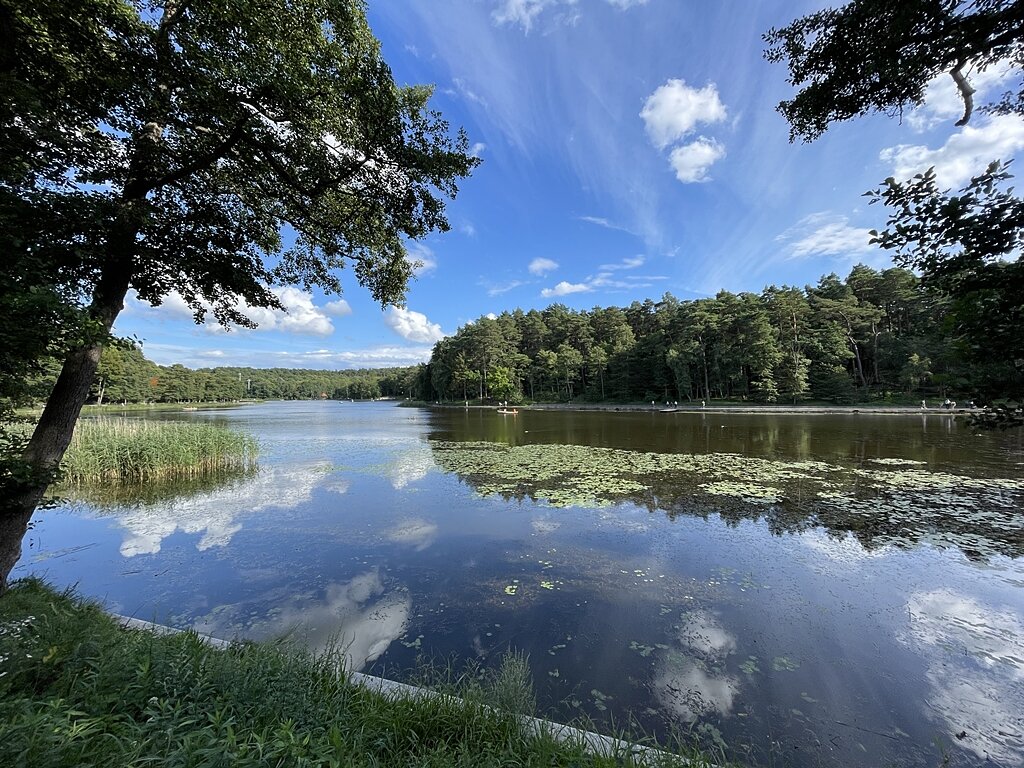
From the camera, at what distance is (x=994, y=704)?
3.03m

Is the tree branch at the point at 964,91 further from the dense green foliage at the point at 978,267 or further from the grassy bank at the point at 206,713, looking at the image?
the grassy bank at the point at 206,713

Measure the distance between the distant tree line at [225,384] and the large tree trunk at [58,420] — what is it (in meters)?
0.13

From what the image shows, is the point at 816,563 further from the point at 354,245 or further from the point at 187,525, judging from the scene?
the point at 187,525

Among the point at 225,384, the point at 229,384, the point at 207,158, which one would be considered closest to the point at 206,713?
the point at 207,158

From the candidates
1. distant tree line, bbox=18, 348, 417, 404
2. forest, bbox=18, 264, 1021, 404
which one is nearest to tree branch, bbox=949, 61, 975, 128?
distant tree line, bbox=18, 348, 417, 404

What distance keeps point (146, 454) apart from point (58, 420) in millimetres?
9398

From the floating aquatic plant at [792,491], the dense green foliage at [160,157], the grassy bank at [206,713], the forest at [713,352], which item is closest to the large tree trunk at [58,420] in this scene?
the dense green foliage at [160,157]

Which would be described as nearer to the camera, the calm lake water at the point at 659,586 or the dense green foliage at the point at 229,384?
the calm lake water at the point at 659,586

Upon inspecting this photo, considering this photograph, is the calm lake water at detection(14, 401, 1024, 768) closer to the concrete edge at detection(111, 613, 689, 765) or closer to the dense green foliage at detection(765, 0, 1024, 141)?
the concrete edge at detection(111, 613, 689, 765)

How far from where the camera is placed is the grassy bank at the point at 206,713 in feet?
5.11

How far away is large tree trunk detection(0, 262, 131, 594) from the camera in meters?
3.32

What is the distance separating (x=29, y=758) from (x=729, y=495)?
983cm

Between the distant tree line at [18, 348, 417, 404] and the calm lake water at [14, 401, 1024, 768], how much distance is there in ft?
11.4

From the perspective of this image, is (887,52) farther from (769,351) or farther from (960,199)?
(769,351)
